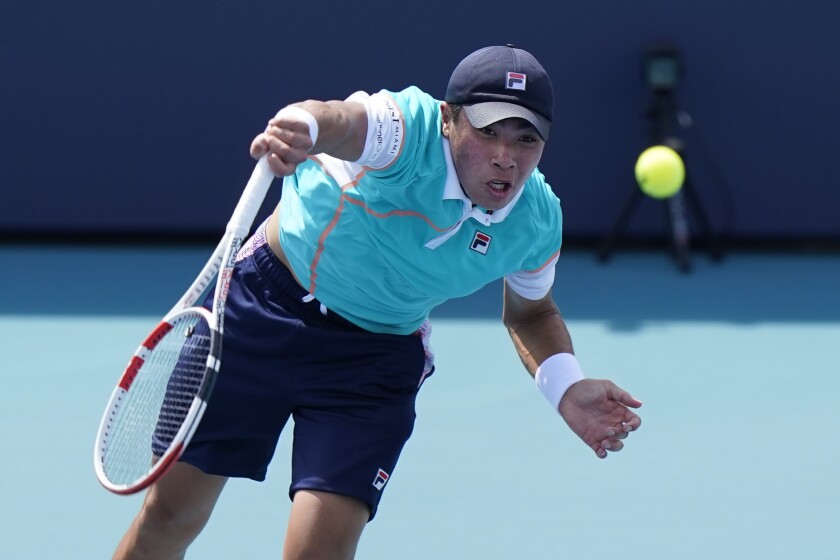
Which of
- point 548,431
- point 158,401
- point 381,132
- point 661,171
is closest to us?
point 381,132

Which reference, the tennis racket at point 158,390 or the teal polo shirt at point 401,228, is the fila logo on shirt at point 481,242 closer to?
the teal polo shirt at point 401,228

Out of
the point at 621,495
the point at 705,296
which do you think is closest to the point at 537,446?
the point at 621,495

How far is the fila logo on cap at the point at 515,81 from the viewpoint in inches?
109

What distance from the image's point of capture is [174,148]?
743 cm

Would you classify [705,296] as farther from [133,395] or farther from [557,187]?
[133,395]

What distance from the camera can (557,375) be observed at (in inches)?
124

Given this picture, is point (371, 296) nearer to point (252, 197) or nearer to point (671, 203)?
point (252, 197)

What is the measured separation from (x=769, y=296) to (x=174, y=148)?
3.39 metres

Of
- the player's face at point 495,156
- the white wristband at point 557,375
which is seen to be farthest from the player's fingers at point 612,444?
the player's face at point 495,156

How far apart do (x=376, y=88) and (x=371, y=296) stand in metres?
4.38

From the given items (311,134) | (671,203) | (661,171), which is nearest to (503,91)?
(311,134)

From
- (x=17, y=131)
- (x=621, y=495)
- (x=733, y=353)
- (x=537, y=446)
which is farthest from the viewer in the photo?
(x=17, y=131)

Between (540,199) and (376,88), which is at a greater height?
(376,88)

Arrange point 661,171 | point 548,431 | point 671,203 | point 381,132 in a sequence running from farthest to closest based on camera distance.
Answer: point 671,203 → point 661,171 → point 548,431 → point 381,132
